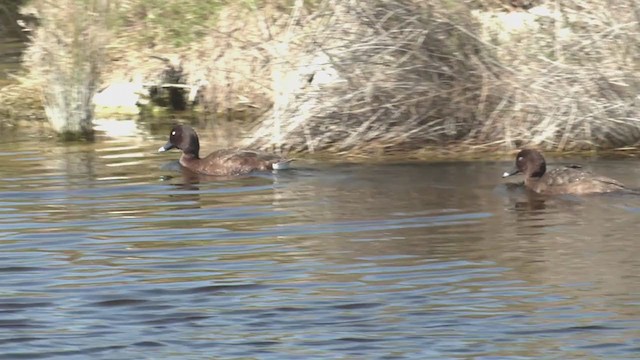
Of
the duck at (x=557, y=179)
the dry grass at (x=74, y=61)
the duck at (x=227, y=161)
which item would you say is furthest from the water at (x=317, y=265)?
the dry grass at (x=74, y=61)

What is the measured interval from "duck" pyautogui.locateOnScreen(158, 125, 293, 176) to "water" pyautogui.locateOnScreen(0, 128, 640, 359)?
0.91 ft

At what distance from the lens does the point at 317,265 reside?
37.7ft

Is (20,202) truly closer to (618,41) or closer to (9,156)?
(9,156)

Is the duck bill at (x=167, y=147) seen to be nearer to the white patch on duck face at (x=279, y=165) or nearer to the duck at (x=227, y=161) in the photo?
the duck at (x=227, y=161)

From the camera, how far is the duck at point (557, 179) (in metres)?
14.5

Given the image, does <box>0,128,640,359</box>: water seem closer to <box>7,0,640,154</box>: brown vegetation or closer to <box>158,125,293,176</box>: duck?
<box>158,125,293,176</box>: duck

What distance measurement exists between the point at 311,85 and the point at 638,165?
12.8 feet

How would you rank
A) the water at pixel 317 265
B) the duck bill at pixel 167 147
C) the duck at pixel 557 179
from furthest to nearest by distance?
the duck bill at pixel 167 147
the duck at pixel 557 179
the water at pixel 317 265

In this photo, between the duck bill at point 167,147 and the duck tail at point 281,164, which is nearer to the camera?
the duck tail at point 281,164

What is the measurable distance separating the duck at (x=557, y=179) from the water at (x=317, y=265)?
131 mm

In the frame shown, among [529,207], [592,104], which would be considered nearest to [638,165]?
[592,104]

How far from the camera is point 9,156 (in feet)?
60.0

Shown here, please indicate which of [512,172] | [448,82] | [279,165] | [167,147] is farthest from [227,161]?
[448,82]

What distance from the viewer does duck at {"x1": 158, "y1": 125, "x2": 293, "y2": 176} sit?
1638 cm
